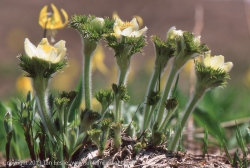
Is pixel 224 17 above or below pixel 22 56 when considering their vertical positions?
above

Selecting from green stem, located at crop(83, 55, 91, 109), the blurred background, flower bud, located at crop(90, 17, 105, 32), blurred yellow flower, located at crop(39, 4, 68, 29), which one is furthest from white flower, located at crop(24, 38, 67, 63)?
the blurred background

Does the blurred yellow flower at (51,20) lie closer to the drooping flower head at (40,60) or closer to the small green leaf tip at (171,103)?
the drooping flower head at (40,60)

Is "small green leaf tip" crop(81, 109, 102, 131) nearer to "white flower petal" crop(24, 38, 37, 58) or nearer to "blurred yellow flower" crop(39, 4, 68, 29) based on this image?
"white flower petal" crop(24, 38, 37, 58)

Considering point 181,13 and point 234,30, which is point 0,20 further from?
point 234,30

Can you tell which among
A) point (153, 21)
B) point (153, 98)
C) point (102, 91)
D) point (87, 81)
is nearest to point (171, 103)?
point (153, 98)

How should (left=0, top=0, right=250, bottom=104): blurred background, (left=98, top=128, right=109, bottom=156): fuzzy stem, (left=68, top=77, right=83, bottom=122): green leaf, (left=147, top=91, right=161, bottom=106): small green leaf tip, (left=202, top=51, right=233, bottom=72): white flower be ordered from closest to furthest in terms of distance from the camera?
(left=98, top=128, right=109, bottom=156): fuzzy stem, (left=202, top=51, right=233, bottom=72): white flower, (left=147, top=91, right=161, bottom=106): small green leaf tip, (left=68, top=77, right=83, bottom=122): green leaf, (left=0, top=0, right=250, bottom=104): blurred background

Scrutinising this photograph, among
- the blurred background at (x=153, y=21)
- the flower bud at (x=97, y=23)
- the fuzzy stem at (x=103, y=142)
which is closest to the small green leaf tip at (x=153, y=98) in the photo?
the fuzzy stem at (x=103, y=142)

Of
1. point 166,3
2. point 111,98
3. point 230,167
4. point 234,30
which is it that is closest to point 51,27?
point 111,98

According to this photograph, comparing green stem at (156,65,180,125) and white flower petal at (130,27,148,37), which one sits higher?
white flower petal at (130,27,148,37)
